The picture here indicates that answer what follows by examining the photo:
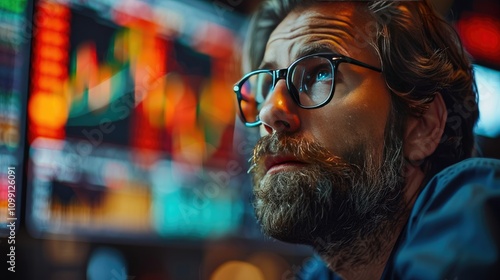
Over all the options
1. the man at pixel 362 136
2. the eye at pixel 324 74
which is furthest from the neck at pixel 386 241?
the eye at pixel 324 74

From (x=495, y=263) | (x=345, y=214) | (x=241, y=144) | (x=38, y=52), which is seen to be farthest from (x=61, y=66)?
(x=495, y=263)

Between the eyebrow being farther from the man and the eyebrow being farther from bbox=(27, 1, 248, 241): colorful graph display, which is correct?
bbox=(27, 1, 248, 241): colorful graph display

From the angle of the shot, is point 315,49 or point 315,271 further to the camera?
point 315,271

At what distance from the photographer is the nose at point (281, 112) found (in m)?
1.10

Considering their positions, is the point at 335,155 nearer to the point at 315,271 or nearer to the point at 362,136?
the point at 362,136

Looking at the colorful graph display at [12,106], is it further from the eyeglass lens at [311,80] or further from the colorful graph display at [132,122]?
the eyeglass lens at [311,80]

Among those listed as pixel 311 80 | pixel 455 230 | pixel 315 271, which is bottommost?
pixel 315 271

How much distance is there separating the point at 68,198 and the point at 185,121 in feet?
0.85

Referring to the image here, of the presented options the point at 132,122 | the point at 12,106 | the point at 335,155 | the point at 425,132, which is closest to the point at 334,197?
the point at 335,155

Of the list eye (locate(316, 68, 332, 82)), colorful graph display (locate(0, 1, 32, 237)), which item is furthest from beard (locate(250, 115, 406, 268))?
colorful graph display (locate(0, 1, 32, 237))

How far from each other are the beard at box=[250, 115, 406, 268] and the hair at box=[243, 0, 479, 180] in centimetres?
7

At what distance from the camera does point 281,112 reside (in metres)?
1.10

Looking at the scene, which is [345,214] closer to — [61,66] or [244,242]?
[244,242]

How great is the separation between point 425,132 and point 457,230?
0.65ft
